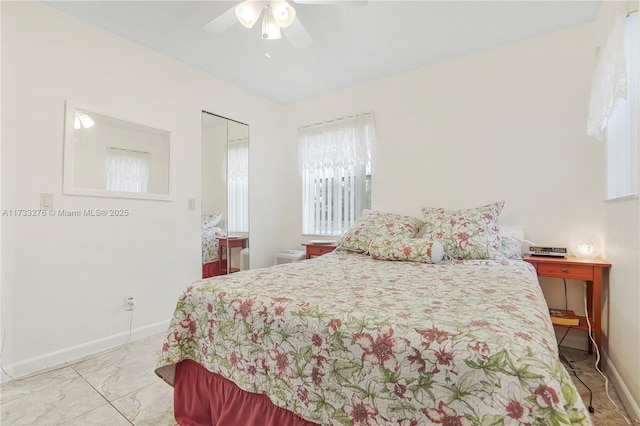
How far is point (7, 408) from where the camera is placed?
1.60m

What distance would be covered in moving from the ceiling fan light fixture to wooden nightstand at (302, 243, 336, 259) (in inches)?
76.4

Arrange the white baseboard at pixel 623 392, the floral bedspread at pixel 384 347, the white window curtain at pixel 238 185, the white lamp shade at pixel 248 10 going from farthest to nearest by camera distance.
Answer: the white window curtain at pixel 238 185, the white lamp shade at pixel 248 10, the white baseboard at pixel 623 392, the floral bedspread at pixel 384 347

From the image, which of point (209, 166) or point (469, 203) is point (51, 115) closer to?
point (209, 166)

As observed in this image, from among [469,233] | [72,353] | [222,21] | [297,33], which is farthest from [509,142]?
[72,353]

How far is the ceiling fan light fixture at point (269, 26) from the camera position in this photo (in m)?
1.91

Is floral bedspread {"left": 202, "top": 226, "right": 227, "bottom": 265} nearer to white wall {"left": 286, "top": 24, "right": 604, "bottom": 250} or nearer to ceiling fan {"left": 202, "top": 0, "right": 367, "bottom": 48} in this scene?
white wall {"left": 286, "top": 24, "right": 604, "bottom": 250}

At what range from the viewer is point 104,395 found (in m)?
1.73

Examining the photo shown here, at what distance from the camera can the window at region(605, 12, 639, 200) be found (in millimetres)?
1534

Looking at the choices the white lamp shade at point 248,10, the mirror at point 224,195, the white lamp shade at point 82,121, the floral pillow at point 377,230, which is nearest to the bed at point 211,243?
the mirror at point 224,195

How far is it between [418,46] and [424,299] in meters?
2.33

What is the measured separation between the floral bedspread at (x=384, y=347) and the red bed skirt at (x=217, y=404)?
0.17 ft

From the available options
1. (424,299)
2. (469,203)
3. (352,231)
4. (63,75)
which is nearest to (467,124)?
(469,203)

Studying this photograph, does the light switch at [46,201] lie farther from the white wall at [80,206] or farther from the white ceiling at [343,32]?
the white ceiling at [343,32]

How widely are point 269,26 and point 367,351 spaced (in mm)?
1953
